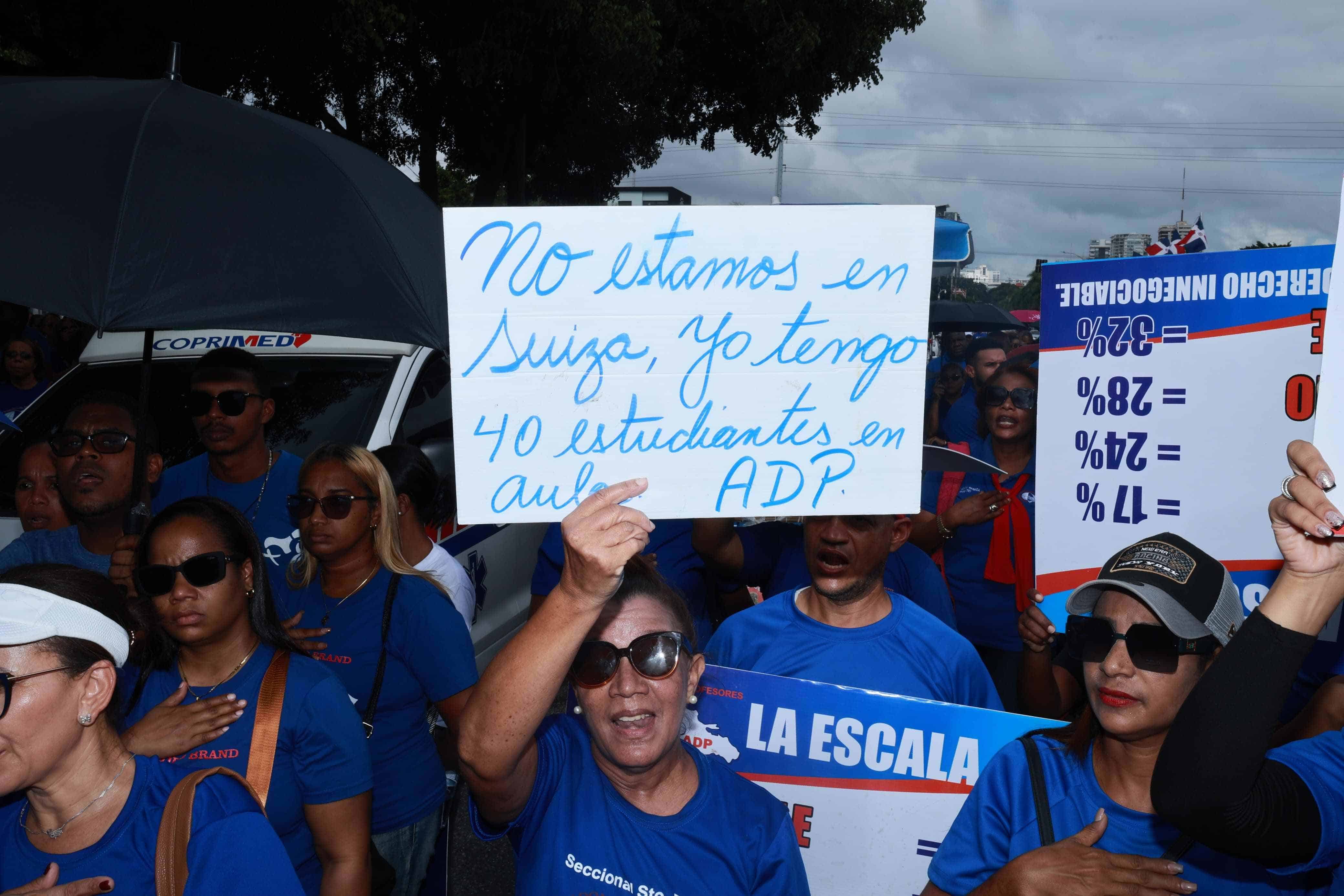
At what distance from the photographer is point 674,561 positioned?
4133 millimetres

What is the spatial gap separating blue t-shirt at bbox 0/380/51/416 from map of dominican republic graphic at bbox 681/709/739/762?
14.8 feet

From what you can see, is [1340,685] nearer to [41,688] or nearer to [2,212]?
[41,688]

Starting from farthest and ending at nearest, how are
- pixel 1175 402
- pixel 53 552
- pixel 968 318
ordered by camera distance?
pixel 968 318
pixel 53 552
pixel 1175 402

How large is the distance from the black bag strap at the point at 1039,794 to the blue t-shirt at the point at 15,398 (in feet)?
17.8

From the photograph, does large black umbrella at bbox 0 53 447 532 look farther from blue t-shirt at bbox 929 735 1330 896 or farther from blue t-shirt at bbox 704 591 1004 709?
blue t-shirt at bbox 929 735 1330 896

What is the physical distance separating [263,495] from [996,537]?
289 cm

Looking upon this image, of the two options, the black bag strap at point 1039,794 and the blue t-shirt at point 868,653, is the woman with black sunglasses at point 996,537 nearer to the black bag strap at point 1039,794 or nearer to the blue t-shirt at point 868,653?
the blue t-shirt at point 868,653

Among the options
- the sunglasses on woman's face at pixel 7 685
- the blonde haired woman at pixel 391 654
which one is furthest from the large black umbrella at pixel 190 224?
the sunglasses on woman's face at pixel 7 685

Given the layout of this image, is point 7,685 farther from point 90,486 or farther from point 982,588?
point 982,588

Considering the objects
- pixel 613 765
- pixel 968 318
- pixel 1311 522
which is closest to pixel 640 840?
pixel 613 765

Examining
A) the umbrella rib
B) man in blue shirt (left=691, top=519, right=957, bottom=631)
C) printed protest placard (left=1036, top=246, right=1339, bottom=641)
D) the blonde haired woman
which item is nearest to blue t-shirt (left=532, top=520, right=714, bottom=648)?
man in blue shirt (left=691, top=519, right=957, bottom=631)

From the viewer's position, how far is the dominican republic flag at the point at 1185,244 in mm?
3840

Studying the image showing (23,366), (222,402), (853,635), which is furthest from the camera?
(23,366)

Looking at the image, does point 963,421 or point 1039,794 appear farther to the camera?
point 963,421
